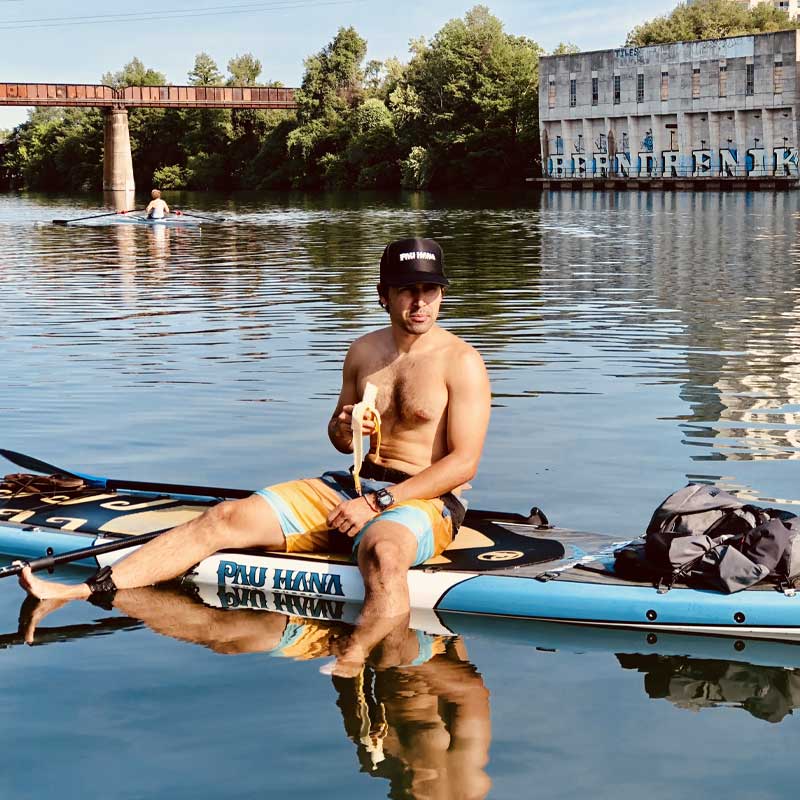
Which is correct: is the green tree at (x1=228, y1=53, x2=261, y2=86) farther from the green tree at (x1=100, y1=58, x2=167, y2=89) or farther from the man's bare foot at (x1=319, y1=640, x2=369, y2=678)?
the man's bare foot at (x1=319, y1=640, x2=369, y2=678)

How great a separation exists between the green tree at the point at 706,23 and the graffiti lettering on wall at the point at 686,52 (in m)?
13.6

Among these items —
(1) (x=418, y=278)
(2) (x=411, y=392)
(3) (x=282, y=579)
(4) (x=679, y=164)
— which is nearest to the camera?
(1) (x=418, y=278)

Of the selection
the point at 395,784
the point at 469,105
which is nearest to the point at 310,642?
the point at 395,784

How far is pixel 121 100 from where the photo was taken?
95.9 m

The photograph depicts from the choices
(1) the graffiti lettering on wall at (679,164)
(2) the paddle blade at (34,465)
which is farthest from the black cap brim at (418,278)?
(1) the graffiti lettering on wall at (679,164)

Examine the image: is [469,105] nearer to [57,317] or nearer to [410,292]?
[57,317]

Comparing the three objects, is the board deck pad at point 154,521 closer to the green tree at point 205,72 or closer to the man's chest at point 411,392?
the man's chest at point 411,392

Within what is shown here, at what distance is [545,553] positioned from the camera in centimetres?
714

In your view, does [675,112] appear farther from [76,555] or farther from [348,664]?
[348,664]

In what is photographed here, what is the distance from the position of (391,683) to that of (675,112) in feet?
270

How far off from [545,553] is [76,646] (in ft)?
7.99

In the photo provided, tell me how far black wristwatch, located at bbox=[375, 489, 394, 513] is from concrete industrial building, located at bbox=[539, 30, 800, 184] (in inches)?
2835

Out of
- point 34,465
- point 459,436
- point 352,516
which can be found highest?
point 459,436

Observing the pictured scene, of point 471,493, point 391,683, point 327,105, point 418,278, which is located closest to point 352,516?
point 391,683
